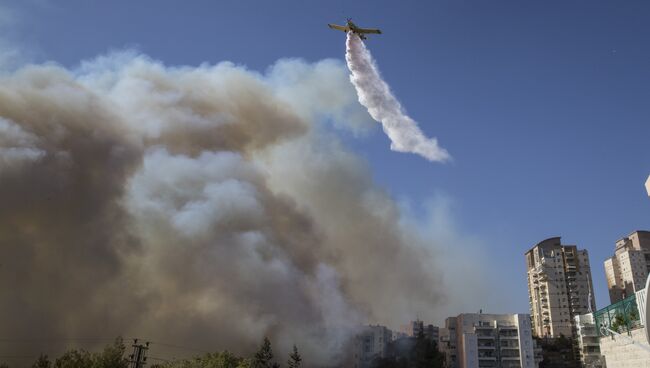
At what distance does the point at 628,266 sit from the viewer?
432 ft

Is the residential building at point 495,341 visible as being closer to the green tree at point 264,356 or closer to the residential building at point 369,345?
the residential building at point 369,345

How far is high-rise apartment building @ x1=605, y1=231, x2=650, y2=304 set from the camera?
130 meters

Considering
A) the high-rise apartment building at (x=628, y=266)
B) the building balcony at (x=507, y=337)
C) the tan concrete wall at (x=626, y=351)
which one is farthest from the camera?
the high-rise apartment building at (x=628, y=266)

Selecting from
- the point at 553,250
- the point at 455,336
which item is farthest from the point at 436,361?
the point at 553,250

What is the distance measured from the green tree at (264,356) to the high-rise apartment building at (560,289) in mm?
77393

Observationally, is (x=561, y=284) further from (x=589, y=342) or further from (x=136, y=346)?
(x=136, y=346)

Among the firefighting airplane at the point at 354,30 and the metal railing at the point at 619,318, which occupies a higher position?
the firefighting airplane at the point at 354,30

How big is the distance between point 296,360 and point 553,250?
80.6m

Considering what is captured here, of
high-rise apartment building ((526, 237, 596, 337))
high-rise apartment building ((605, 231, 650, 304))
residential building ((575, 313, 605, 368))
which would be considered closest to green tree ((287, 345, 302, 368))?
residential building ((575, 313, 605, 368))

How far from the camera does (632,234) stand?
13950 centimetres

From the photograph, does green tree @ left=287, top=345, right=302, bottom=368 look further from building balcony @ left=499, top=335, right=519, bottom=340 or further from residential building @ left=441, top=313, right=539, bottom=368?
building balcony @ left=499, top=335, right=519, bottom=340

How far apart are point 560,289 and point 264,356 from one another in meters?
82.5

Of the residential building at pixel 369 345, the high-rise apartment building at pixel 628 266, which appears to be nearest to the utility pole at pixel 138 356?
the residential building at pixel 369 345

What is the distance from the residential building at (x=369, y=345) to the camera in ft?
348
